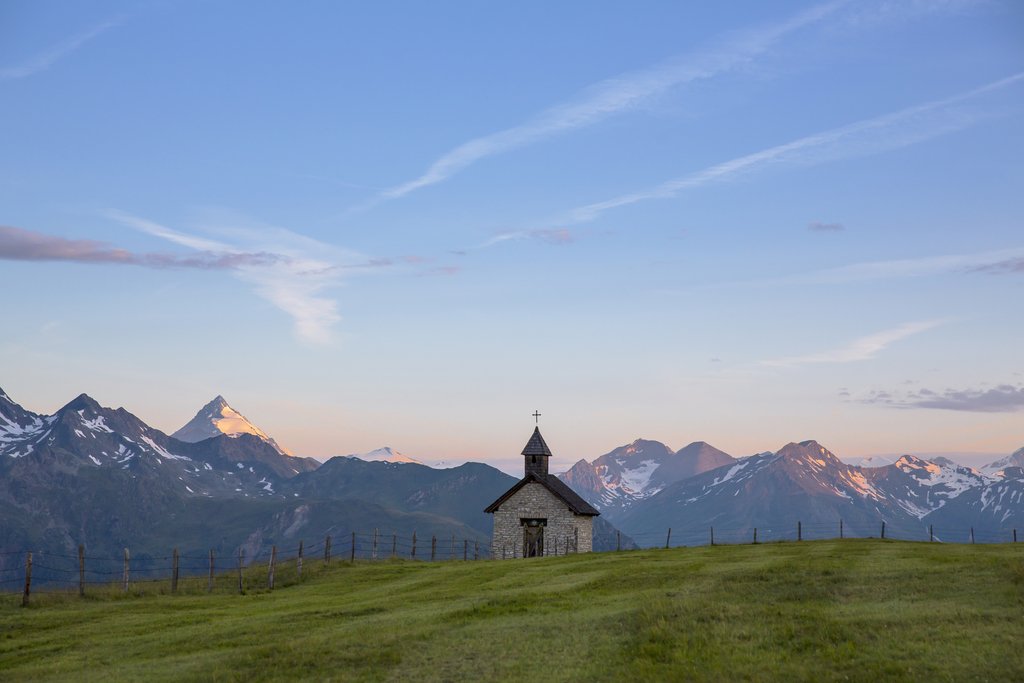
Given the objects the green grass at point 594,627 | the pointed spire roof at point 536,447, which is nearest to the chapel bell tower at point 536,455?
the pointed spire roof at point 536,447

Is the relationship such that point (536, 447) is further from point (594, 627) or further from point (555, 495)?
point (594, 627)

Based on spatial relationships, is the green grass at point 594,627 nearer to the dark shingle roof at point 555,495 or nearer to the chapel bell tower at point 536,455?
the dark shingle roof at point 555,495

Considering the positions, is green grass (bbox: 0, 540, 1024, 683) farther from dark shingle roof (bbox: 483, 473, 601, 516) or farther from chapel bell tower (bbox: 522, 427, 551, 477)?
chapel bell tower (bbox: 522, 427, 551, 477)

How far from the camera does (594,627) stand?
31.4 m

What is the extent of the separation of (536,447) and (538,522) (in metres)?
8.08

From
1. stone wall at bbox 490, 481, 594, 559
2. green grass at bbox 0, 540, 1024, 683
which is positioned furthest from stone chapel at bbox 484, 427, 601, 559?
green grass at bbox 0, 540, 1024, 683

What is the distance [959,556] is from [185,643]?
32206 millimetres

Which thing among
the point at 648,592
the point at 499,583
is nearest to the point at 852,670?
the point at 648,592

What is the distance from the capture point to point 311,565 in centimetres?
6384

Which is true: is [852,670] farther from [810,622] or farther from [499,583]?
[499,583]

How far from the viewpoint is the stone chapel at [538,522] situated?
7544cm

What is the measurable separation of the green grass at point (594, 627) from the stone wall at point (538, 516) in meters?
26.0

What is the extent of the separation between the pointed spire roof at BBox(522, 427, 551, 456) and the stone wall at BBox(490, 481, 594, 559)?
4939mm

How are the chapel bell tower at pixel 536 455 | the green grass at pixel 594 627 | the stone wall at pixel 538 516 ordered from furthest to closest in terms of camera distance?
the chapel bell tower at pixel 536 455 < the stone wall at pixel 538 516 < the green grass at pixel 594 627
